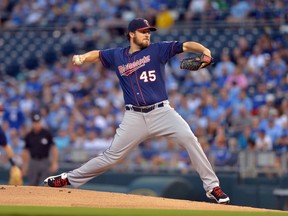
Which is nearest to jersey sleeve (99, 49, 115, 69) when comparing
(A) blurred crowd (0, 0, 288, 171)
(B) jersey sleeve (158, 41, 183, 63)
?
(B) jersey sleeve (158, 41, 183, 63)

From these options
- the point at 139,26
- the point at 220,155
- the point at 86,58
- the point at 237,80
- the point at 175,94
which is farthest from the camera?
the point at 175,94

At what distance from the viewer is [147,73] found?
933 centimetres

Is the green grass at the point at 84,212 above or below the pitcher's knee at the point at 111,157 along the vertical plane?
above

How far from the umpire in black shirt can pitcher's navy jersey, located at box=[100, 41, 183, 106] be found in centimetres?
543

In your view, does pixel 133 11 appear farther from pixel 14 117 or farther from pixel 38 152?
A: pixel 38 152

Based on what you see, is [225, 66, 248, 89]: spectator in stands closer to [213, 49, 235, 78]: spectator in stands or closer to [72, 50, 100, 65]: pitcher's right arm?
[213, 49, 235, 78]: spectator in stands

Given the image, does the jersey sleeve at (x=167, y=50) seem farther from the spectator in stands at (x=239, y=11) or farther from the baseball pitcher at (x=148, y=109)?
the spectator in stands at (x=239, y=11)

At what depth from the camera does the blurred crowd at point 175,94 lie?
52.2 ft

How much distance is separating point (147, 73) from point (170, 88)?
8.73m

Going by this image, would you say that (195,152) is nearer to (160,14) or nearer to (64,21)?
(160,14)

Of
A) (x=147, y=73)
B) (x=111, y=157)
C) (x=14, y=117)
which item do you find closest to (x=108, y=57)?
(x=147, y=73)

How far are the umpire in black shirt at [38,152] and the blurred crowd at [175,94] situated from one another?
1.52m

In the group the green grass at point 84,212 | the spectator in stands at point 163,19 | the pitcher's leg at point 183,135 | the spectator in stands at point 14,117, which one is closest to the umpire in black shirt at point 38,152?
the spectator in stands at point 14,117

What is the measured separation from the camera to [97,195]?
9336 mm
